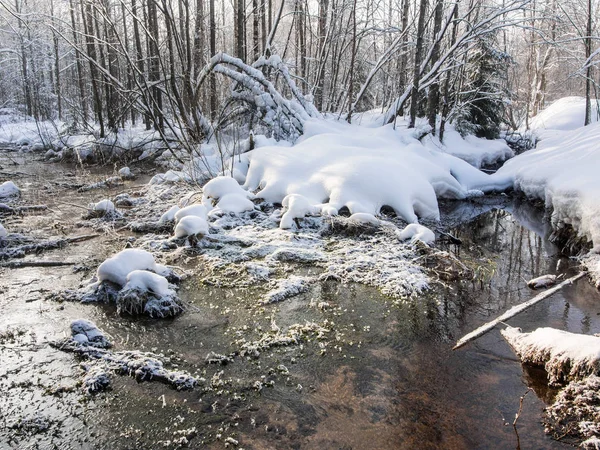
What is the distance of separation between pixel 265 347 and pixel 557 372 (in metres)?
2.67

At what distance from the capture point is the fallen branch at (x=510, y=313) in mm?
4480

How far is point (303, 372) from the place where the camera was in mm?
3920

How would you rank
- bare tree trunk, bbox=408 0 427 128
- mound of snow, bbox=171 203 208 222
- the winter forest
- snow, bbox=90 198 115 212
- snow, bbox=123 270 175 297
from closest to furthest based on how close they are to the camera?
the winter forest, snow, bbox=123 270 175 297, mound of snow, bbox=171 203 208 222, snow, bbox=90 198 115 212, bare tree trunk, bbox=408 0 427 128

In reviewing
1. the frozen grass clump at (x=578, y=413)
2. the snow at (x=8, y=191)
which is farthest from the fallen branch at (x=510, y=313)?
the snow at (x=8, y=191)

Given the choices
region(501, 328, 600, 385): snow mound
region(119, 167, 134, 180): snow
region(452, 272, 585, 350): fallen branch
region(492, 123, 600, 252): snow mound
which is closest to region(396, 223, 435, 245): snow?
region(452, 272, 585, 350): fallen branch

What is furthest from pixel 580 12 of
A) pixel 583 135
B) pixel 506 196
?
pixel 506 196

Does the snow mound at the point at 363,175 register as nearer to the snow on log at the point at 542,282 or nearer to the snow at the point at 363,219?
the snow at the point at 363,219

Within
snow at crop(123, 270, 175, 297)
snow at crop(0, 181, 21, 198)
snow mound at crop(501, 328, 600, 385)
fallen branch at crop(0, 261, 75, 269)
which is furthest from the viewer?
snow at crop(0, 181, 21, 198)

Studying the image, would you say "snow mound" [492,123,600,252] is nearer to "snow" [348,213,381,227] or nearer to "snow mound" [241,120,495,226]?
"snow mound" [241,120,495,226]

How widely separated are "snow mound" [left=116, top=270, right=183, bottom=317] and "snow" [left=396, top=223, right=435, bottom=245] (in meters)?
3.91

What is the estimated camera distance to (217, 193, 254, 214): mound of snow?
28.1 feet

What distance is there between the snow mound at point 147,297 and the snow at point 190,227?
1.97m

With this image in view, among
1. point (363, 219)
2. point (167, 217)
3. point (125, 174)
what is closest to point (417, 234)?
point (363, 219)

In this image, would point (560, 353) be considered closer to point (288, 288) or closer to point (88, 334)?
point (288, 288)
